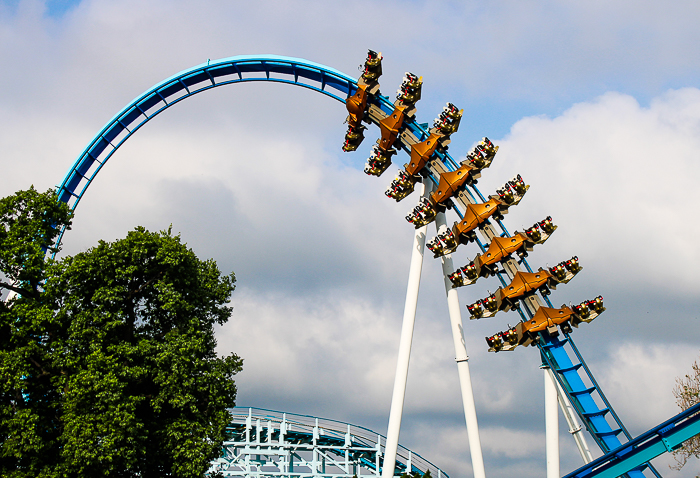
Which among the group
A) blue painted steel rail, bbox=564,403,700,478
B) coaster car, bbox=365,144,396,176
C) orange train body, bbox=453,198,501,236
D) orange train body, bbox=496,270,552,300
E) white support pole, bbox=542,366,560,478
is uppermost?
coaster car, bbox=365,144,396,176

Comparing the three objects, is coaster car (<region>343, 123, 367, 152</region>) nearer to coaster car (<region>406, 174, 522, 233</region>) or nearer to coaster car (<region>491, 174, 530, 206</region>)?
coaster car (<region>406, 174, 522, 233</region>)

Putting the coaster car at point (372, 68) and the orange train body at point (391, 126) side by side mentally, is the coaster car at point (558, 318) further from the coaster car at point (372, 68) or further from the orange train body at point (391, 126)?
the coaster car at point (372, 68)

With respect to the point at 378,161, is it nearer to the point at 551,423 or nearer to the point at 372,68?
the point at 372,68

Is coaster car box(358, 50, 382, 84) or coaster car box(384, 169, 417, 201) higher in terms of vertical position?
coaster car box(358, 50, 382, 84)

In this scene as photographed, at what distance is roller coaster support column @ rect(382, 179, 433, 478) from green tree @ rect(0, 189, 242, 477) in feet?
14.2

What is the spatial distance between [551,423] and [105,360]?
11.4m

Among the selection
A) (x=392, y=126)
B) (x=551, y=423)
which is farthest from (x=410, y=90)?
(x=551, y=423)

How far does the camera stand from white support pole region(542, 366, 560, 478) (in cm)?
1644

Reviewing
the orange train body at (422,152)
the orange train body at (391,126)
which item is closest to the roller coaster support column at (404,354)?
the orange train body at (422,152)

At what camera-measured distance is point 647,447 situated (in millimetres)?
12891

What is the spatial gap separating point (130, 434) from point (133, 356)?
2035 mm

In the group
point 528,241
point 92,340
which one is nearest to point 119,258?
point 92,340

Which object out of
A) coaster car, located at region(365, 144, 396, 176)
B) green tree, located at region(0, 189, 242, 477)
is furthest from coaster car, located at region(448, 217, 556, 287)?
green tree, located at region(0, 189, 242, 477)

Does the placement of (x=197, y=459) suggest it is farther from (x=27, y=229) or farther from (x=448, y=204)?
(x=448, y=204)
